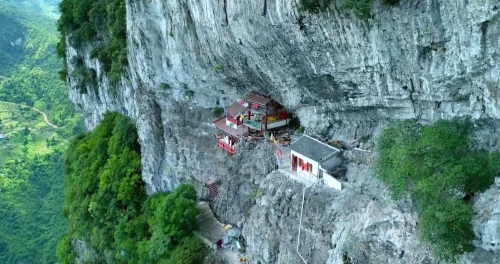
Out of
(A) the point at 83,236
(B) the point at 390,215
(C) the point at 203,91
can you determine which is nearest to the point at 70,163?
(A) the point at 83,236

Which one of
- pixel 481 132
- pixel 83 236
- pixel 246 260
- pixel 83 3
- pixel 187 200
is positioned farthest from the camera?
pixel 83 3

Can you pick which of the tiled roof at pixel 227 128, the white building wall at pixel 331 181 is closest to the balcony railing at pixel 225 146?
the tiled roof at pixel 227 128

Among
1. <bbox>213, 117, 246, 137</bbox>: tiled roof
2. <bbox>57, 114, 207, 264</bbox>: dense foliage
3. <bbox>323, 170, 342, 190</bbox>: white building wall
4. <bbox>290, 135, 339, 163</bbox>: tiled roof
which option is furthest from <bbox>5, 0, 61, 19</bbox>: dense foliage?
<bbox>323, 170, 342, 190</bbox>: white building wall

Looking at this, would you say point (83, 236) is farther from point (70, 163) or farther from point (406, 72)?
point (406, 72)

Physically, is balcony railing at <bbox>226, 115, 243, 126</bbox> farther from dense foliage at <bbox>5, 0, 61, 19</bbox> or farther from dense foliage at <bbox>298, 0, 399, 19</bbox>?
dense foliage at <bbox>5, 0, 61, 19</bbox>

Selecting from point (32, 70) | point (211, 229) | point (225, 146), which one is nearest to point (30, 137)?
point (32, 70)

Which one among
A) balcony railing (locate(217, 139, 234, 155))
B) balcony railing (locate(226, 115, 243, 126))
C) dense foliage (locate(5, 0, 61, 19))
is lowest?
dense foliage (locate(5, 0, 61, 19))

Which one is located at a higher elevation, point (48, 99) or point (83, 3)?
point (83, 3)
